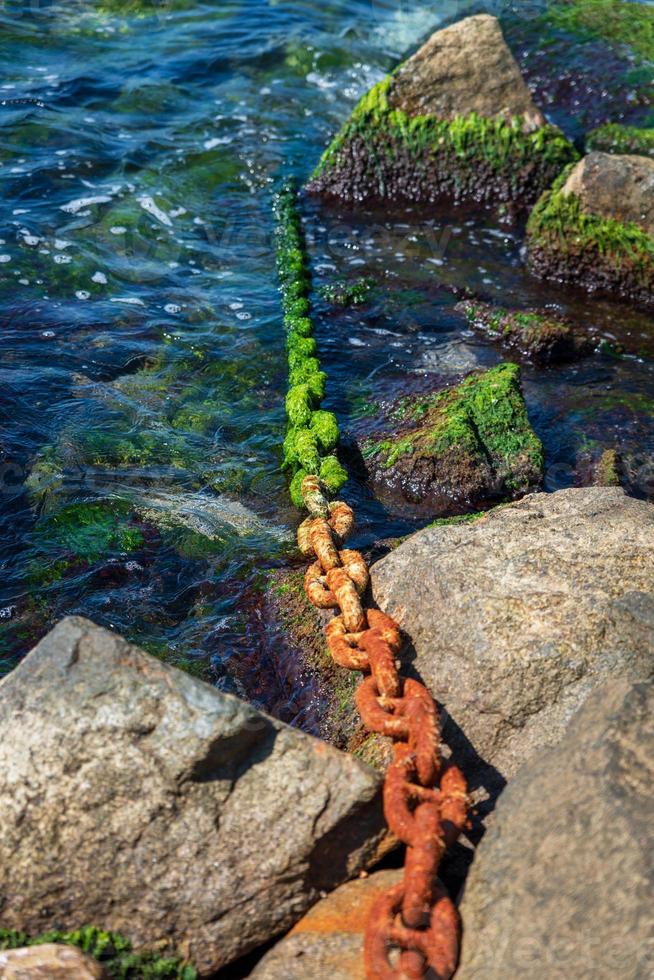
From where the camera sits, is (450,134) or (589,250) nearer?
(589,250)

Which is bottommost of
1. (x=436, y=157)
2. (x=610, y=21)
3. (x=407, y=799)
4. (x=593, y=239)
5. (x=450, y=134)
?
(x=407, y=799)

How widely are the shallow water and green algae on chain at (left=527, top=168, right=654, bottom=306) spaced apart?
281 millimetres

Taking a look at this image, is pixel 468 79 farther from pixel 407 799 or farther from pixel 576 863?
pixel 576 863

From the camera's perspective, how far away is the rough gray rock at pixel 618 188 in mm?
9102

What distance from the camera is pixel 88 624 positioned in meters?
3.48

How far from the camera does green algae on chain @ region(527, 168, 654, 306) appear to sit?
9125 millimetres

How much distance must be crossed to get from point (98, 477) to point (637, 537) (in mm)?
3601

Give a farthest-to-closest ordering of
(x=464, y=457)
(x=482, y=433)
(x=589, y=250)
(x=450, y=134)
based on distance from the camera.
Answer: (x=450, y=134)
(x=589, y=250)
(x=482, y=433)
(x=464, y=457)

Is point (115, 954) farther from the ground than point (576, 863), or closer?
closer

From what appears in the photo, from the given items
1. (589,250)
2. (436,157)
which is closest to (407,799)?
(589,250)

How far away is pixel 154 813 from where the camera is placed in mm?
3219

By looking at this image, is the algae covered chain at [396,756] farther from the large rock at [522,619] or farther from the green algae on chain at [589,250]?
the green algae on chain at [589,250]

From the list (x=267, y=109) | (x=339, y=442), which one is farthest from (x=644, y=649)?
(x=267, y=109)

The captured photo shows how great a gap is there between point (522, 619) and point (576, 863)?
4.22ft
